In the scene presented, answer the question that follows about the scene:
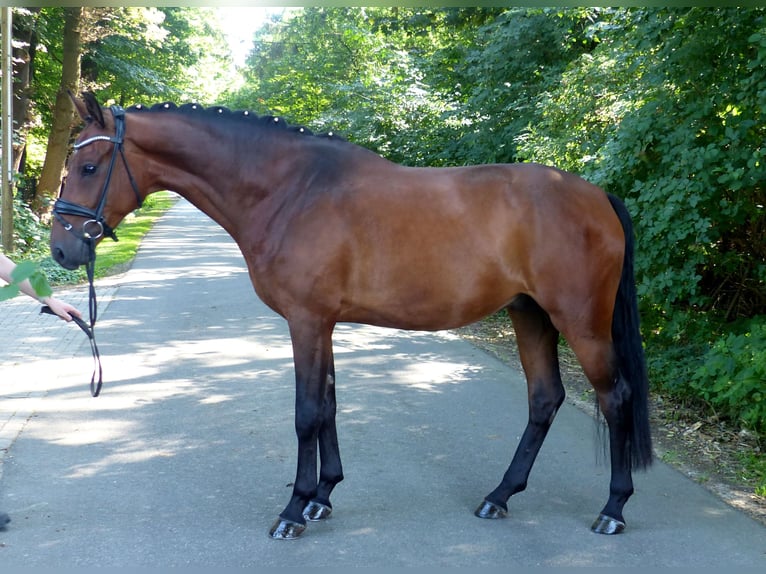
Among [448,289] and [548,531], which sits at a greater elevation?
[448,289]

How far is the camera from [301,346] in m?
4.06

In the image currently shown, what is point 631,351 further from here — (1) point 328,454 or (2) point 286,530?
(2) point 286,530

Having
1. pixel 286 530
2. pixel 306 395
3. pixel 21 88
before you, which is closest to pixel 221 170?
pixel 306 395

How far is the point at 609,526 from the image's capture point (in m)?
4.10

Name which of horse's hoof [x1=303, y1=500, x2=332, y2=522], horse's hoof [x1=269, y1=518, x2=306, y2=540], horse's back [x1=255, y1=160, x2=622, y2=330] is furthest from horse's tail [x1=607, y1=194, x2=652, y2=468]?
horse's hoof [x1=269, y1=518, x2=306, y2=540]

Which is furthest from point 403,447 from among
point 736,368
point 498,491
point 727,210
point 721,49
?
point 721,49

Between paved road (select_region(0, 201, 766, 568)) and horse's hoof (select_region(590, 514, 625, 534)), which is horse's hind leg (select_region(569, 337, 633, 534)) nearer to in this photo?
horse's hoof (select_region(590, 514, 625, 534))

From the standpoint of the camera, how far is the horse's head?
3.94 meters

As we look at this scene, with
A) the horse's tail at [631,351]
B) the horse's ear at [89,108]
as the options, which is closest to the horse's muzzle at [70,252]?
the horse's ear at [89,108]

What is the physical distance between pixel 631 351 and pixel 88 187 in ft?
9.91

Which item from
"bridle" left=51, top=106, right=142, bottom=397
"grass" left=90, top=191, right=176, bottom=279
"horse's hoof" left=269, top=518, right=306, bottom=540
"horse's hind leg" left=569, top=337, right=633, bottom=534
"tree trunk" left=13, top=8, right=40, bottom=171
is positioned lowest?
"horse's hoof" left=269, top=518, right=306, bottom=540

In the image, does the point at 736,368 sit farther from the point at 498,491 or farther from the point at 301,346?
the point at 301,346

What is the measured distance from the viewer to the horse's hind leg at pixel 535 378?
452 centimetres

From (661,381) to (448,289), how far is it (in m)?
3.60
